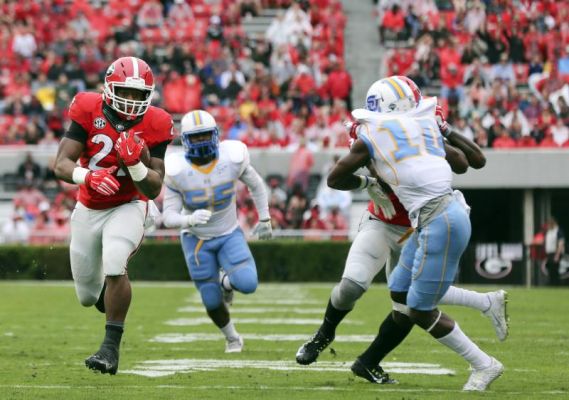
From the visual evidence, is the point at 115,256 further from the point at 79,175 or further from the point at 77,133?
the point at 77,133

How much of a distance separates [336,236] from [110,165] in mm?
10880

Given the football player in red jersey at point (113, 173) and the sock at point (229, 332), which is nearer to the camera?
the football player in red jersey at point (113, 173)

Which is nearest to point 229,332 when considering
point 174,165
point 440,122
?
point 174,165

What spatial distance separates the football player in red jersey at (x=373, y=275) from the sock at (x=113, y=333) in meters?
1.05

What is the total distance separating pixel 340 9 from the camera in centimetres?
2188

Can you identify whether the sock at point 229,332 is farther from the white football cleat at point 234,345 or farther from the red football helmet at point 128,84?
the red football helmet at point 128,84


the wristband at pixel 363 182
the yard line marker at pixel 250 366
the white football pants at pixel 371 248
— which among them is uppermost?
the wristband at pixel 363 182

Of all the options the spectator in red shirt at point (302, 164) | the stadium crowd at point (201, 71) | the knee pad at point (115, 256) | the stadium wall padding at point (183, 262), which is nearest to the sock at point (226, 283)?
the knee pad at point (115, 256)

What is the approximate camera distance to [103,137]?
22.3ft

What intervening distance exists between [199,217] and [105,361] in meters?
2.03

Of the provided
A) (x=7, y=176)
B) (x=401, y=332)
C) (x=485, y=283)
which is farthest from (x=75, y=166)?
(x=7, y=176)

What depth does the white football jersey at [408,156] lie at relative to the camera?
6090 mm

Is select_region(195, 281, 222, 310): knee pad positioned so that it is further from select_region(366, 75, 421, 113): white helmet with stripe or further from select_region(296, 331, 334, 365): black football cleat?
select_region(366, 75, 421, 113): white helmet with stripe

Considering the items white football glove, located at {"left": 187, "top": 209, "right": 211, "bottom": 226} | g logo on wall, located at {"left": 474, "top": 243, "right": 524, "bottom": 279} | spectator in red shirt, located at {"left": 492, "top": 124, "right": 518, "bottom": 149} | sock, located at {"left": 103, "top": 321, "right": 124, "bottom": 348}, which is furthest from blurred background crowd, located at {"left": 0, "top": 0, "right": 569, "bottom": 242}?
sock, located at {"left": 103, "top": 321, "right": 124, "bottom": 348}
